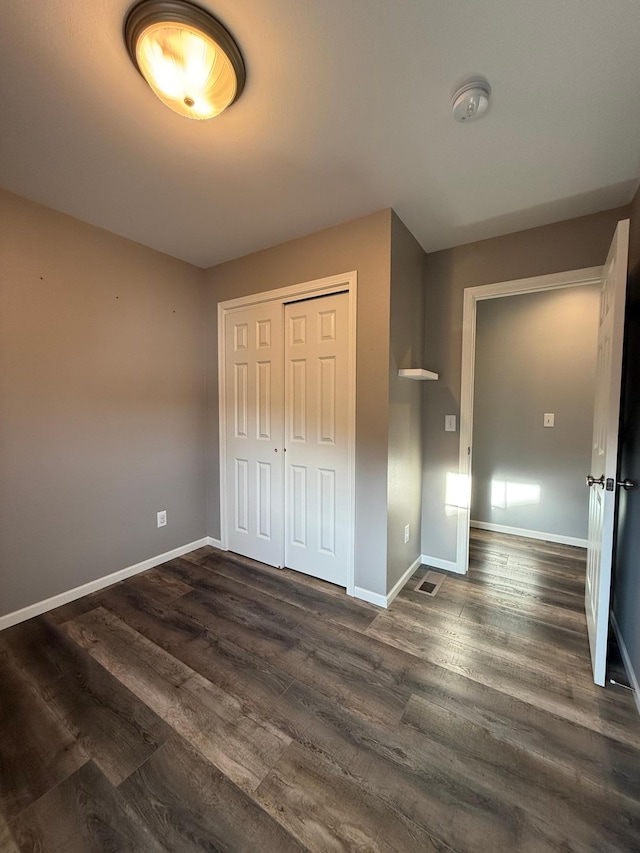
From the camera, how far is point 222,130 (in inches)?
56.4

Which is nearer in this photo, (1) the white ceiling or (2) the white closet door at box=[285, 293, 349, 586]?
(1) the white ceiling

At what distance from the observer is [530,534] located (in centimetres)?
326

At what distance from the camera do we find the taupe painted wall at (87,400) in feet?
6.36

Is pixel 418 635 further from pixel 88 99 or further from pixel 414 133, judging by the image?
pixel 88 99

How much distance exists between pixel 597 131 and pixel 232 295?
2.36 meters

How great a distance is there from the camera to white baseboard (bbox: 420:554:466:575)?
2.59m

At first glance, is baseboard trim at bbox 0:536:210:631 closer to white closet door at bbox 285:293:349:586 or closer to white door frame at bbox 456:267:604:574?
white closet door at bbox 285:293:349:586

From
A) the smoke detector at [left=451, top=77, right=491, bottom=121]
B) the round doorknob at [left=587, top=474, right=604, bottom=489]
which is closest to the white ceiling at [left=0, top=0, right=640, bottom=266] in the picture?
the smoke detector at [left=451, top=77, right=491, bottom=121]

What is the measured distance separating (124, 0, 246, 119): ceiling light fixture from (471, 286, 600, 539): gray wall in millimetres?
2986

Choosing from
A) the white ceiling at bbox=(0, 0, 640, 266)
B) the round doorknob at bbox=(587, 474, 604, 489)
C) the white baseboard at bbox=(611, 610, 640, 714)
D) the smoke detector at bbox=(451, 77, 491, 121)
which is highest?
the white ceiling at bbox=(0, 0, 640, 266)

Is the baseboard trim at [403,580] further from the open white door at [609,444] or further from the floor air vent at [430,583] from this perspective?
the open white door at [609,444]

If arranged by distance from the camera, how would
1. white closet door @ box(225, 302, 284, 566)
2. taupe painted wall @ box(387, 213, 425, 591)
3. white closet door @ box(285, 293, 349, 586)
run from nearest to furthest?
taupe painted wall @ box(387, 213, 425, 591) < white closet door @ box(285, 293, 349, 586) < white closet door @ box(225, 302, 284, 566)

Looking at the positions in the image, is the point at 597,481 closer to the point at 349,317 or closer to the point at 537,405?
the point at 349,317

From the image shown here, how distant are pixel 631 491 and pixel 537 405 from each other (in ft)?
5.49
